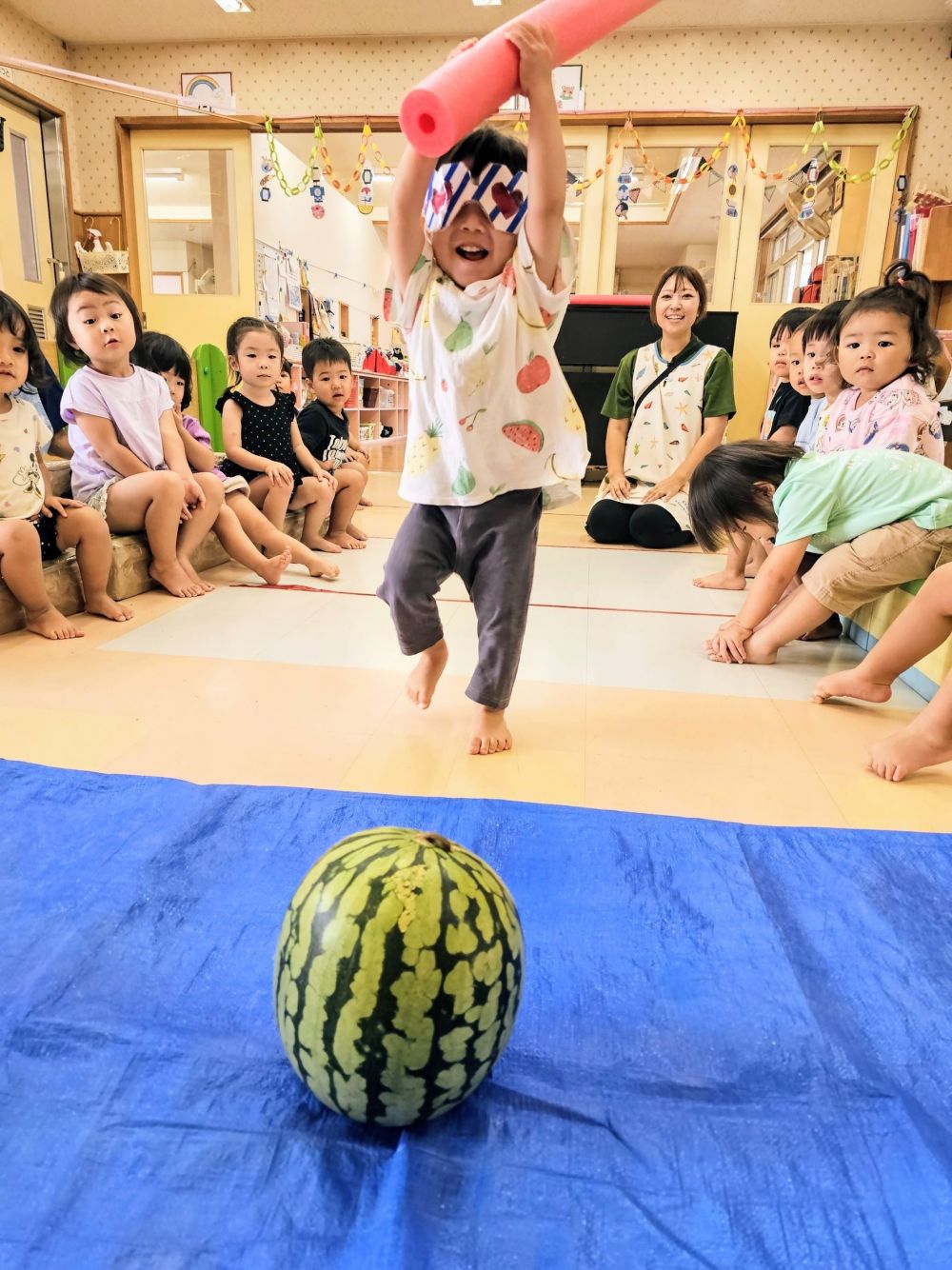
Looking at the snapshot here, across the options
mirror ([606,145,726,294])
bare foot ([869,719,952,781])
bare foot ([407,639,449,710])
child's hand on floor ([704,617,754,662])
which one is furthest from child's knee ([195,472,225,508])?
mirror ([606,145,726,294])

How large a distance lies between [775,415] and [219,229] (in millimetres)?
5662

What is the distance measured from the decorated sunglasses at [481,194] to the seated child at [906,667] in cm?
106

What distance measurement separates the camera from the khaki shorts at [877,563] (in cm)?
191

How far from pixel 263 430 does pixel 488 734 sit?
211cm

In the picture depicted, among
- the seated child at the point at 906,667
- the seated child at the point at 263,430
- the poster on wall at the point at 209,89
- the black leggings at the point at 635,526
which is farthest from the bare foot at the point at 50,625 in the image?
the poster on wall at the point at 209,89

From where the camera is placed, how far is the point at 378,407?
11.2 meters

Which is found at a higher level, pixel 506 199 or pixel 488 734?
pixel 506 199

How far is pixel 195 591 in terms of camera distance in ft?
8.66

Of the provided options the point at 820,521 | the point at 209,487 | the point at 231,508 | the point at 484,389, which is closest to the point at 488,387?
the point at 484,389

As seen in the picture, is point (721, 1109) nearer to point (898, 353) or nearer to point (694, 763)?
point (694, 763)

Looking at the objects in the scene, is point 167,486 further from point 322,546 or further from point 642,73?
point 642,73

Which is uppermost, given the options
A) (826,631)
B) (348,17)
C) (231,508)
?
(348,17)

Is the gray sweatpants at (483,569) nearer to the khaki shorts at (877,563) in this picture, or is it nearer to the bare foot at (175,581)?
the khaki shorts at (877,563)

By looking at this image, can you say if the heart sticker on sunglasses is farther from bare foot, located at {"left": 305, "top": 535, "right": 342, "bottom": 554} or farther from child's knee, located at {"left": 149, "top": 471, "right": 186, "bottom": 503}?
bare foot, located at {"left": 305, "top": 535, "right": 342, "bottom": 554}
